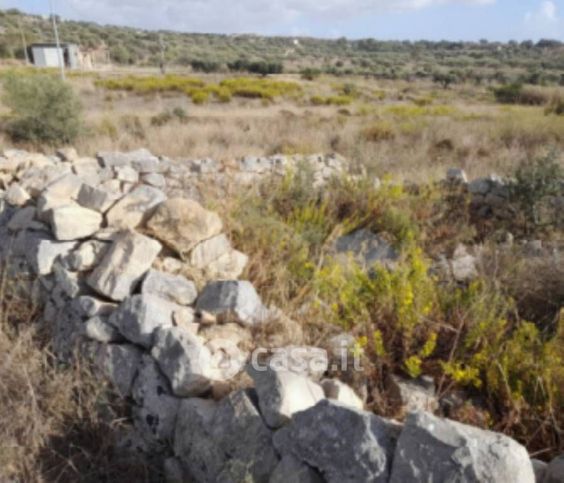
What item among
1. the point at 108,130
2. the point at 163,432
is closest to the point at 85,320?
the point at 163,432

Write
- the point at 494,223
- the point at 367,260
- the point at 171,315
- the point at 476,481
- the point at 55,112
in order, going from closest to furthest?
the point at 476,481, the point at 171,315, the point at 367,260, the point at 494,223, the point at 55,112

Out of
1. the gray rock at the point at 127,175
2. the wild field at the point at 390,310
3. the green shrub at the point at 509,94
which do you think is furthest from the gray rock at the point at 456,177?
the green shrub at the point at 509,94

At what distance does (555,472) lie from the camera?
1.78 meters

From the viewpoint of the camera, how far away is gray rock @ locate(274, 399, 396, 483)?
5.70 ft

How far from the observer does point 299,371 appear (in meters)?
2.35

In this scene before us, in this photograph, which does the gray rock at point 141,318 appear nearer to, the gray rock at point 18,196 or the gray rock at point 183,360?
the gray rock at point 183,360

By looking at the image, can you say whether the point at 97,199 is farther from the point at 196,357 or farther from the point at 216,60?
the point at 216,60

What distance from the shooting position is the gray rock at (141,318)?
256 cm

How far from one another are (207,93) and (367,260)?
1658cm

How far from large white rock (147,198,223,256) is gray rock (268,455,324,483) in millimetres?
1660

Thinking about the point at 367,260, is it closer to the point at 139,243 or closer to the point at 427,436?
the point at 139,243

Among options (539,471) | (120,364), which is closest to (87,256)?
(120,364)

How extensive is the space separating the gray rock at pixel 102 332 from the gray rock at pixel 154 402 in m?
0.30

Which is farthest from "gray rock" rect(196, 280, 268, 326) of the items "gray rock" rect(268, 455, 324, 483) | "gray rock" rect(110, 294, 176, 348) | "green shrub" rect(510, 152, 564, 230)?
"green shrub" rect(510, 152, 564, 230)
